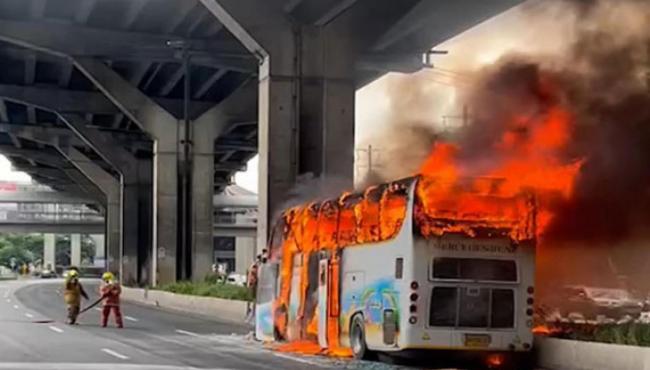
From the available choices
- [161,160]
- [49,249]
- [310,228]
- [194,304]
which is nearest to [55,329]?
[310,228]

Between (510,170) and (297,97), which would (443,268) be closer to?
(510,170)

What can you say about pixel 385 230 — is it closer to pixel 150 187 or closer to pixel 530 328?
pixel 530 328

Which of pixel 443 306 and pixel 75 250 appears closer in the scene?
pixel 443 306

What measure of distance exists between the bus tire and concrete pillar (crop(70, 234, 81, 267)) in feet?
489

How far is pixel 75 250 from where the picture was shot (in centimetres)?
16812

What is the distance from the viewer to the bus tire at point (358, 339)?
65.5 ft

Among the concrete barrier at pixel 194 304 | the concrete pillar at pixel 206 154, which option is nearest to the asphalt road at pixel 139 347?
the concrete barrier at pixel 194 304

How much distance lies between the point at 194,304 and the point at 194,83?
2121cm

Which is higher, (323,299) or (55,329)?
(323,299)

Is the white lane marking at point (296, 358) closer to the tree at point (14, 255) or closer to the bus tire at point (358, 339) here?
the bus tire at point (358, 339)

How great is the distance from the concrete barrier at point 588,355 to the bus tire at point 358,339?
2.92m

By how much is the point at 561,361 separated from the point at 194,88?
149ft

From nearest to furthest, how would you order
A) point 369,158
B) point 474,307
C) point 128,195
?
1. point 474,307
2. point 369,158
3. point 128,195

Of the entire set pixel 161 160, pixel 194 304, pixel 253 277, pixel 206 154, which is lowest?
pixel 194 304
